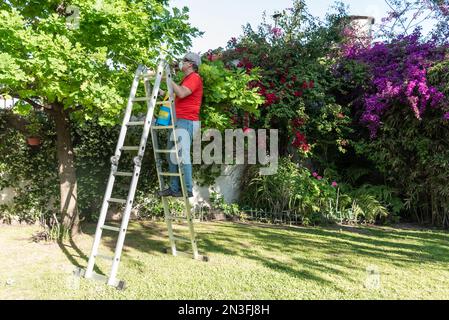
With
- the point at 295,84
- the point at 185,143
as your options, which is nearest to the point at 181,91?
the point at 185,143

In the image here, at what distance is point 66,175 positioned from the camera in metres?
6.08

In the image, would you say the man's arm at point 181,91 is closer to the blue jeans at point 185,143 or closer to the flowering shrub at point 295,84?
the blue jeans at point 185,143

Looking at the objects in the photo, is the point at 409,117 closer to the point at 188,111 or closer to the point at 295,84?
the point at 295,84

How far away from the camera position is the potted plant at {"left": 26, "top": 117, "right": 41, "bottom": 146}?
683cm

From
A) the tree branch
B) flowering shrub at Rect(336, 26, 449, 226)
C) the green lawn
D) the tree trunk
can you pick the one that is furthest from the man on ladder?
flowering shrub at Rect(336, 26, 449, 226)

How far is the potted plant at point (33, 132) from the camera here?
6.83m

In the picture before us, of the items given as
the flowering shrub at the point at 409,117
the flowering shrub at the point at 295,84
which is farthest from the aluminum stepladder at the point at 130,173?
the flowering shrub at the point at 409,117

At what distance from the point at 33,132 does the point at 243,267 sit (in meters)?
4.34

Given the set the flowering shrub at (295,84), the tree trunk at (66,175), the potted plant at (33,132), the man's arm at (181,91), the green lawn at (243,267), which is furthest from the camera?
the flowering shrub at (295,84)

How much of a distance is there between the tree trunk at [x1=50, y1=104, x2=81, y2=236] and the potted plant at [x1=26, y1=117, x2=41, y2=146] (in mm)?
974

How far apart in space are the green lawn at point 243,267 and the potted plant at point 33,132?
54.7 inches

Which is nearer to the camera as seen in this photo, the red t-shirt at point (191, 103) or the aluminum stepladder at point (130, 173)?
the aluminum stepladder at point (130, 173)

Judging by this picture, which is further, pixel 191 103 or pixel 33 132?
pixel 33 132

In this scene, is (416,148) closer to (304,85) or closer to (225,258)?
(304,85)
